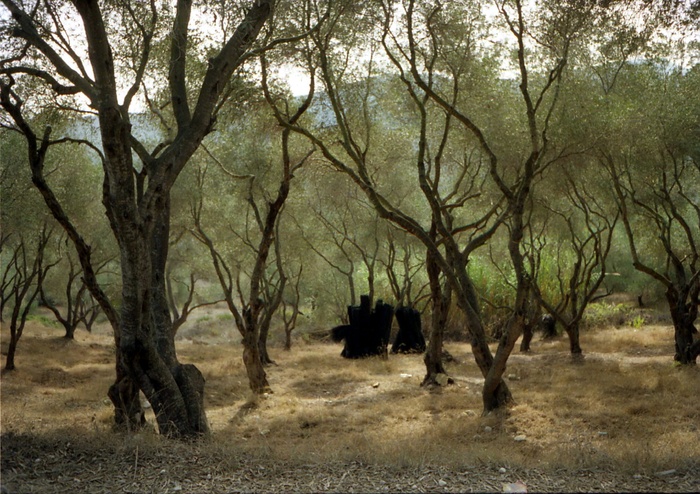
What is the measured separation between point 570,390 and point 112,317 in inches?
322

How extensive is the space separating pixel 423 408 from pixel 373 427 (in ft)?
5.08

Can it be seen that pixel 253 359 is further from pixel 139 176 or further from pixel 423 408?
pixel 139 176

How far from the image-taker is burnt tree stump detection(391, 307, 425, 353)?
67.3ft

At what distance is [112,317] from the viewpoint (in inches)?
348

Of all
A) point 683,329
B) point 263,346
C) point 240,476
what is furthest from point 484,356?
point 263,346

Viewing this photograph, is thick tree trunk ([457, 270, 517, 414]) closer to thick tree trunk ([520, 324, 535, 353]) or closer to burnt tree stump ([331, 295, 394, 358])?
thick tree trunk ([520, 324, 535, 353])

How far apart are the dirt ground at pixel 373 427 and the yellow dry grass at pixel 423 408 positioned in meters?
0.04

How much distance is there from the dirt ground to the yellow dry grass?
0.14ft

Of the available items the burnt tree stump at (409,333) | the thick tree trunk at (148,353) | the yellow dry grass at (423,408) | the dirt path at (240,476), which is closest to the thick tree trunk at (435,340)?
the yellow dry grass at (423,408)

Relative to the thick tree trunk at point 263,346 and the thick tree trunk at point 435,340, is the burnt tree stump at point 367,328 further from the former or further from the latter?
the thick tree trunk at point 435,340

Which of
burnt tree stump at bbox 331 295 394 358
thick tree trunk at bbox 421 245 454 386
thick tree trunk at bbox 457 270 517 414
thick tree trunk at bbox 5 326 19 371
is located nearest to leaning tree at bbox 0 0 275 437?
thick tree trunk at bbox 457 270 517 414

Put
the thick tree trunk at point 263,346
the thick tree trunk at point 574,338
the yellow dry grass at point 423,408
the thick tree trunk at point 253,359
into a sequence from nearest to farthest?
the yellow dry grass at point 423,408 < the thick tree trunk at point 253,359 < the thick tree trunk at point 574,338 < the thick tree trunk at point 263,346

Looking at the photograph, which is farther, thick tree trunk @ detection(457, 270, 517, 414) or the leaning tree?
thick tree trunk @ detection(457, 270, 517, 414)

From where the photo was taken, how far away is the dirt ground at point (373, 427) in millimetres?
5355
